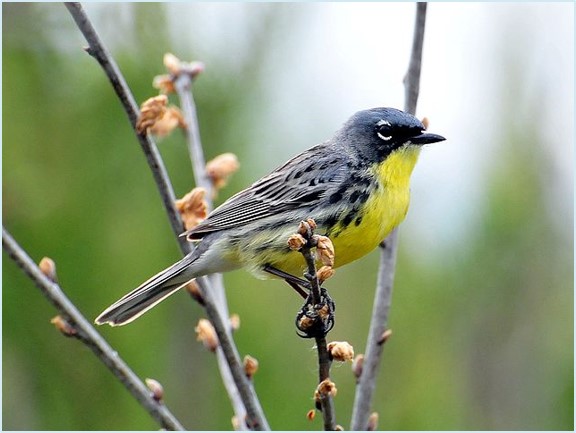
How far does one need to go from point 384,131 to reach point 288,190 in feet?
1.57

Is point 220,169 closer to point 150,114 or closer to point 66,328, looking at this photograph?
point 150,114

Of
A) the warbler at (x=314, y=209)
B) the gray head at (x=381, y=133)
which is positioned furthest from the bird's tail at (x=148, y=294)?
the gray head at (x=381, y=133)

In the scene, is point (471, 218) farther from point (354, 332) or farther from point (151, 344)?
point (151, 344)

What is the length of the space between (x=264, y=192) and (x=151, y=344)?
2.74 ft

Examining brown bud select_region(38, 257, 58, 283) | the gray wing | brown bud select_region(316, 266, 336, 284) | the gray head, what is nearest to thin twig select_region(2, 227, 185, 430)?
brown bud select_region(38, 257, 58, 283)

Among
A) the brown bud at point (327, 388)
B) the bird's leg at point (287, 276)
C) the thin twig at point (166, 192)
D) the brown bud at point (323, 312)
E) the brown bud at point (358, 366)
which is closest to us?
the brown bud at point (327, 388)

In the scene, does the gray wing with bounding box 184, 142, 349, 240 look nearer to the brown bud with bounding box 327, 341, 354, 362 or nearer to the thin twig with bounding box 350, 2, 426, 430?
the thin twig with bounding box 350, 2, 426, 430

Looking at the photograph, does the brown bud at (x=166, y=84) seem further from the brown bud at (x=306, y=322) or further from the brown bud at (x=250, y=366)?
the brown bud at (x=306, y=322)

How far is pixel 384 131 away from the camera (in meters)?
3.86

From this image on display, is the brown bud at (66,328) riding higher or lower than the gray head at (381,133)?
lower

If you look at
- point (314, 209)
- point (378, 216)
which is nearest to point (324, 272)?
point (378, 216)

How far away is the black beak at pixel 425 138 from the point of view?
12.0 ft

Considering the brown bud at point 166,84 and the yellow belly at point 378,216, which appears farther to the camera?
the brown bud at point 166,84

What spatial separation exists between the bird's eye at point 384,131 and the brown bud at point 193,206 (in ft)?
3.17
